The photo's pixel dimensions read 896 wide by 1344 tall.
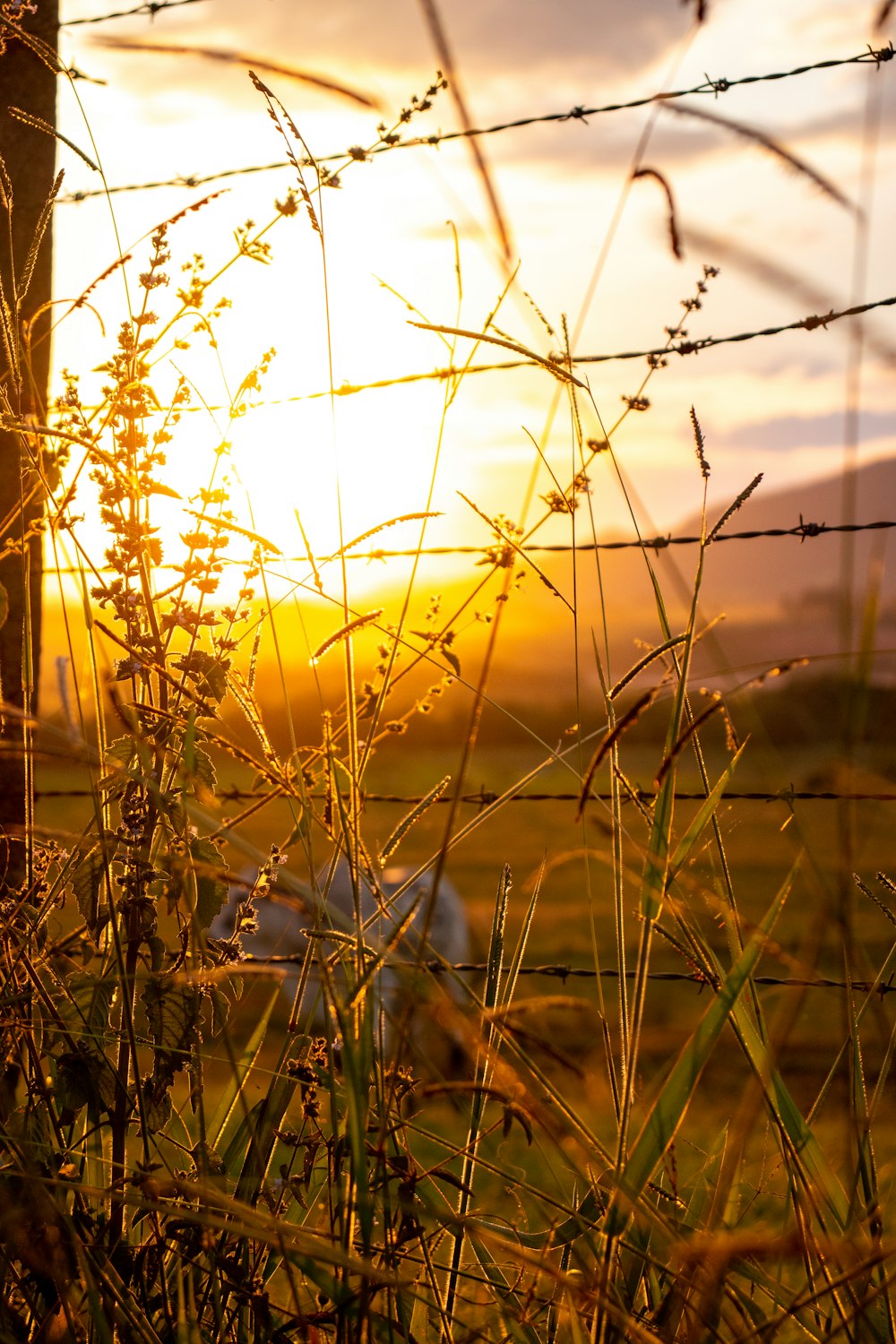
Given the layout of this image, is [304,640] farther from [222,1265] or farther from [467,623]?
[222,1265]

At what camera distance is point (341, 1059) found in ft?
3.34

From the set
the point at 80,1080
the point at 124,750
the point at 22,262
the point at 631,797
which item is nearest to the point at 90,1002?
the point at 80,1080

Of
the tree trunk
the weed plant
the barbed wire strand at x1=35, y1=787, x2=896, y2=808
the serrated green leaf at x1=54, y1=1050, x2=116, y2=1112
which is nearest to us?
the weed plant

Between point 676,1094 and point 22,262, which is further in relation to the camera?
point 22,262

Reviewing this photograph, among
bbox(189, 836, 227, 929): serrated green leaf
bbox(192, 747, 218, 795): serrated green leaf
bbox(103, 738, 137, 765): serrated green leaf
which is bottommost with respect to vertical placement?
bbox(189, 836, 227, 929): serrated green leaf

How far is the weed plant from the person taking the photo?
952 millimetres

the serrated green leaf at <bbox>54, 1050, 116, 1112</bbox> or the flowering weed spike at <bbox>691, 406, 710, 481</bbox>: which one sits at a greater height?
the flowering weed spike at <bbox>691, 406, 710, 481</bbox>

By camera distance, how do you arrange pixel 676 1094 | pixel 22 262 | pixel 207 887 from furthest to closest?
pixel 22 262 < pixel 207 887 < pixel 676 1094

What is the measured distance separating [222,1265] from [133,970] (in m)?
0.42

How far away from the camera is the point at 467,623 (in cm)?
166

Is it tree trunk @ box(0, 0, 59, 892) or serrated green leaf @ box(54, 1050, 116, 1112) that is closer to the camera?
serrated green leaf @ box(54, 1050, 116, 1112)

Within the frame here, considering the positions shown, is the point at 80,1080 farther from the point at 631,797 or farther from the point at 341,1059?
the point at 631,797

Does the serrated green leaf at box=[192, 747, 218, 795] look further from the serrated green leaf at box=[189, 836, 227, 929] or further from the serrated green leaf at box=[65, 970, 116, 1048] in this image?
the serrated green leaf at box=[65, 970, 116, 1048]

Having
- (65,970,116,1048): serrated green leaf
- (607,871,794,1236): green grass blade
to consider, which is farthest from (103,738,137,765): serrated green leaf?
(607,871,794,1236): green grass blade
